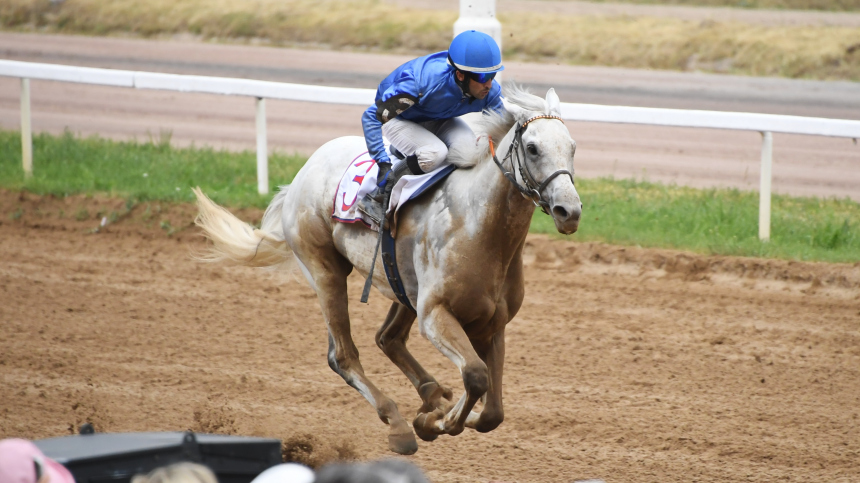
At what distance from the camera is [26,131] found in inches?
400

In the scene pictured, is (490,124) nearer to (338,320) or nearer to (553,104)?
(553,104)

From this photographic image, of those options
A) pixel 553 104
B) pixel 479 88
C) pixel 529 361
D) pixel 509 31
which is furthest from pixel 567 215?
pixel 509 31

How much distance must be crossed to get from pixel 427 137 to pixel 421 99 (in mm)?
219

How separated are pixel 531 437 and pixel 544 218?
13.7 ft

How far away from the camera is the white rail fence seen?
8227 millimetres

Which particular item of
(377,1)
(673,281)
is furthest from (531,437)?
(377,1)

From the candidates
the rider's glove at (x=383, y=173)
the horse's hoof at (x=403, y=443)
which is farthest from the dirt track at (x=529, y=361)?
the rider's glove at (x=383, y=173)

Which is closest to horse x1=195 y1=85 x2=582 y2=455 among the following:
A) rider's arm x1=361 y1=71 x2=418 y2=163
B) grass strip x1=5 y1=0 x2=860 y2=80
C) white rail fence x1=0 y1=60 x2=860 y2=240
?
rider's arm x1=361 y1=71 x2=418 y2=163

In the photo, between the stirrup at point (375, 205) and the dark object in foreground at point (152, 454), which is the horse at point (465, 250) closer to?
the stirrup at point (375, 205)

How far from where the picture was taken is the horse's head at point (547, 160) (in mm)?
4227

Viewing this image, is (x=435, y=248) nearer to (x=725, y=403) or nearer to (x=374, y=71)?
(x=725, y=403)

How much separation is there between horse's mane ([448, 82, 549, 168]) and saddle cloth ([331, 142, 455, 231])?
0.33 feet

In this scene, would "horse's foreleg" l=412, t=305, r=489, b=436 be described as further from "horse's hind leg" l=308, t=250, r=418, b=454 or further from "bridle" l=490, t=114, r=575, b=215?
"bridle" l=490, t=114, r=575, b=215

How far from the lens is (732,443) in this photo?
537 cm
